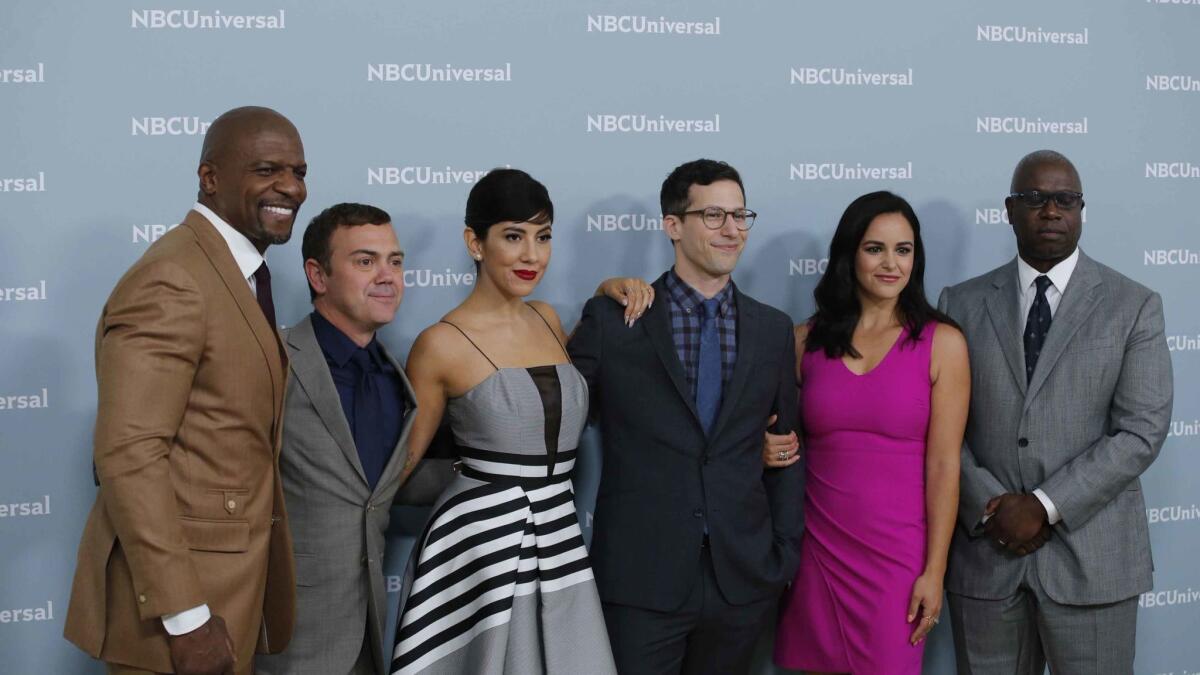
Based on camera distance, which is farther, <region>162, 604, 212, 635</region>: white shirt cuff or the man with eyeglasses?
the man with eyeglasses

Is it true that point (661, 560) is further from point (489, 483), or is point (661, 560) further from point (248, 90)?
point (248, 90)

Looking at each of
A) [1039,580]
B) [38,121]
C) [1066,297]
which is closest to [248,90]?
[38,121]

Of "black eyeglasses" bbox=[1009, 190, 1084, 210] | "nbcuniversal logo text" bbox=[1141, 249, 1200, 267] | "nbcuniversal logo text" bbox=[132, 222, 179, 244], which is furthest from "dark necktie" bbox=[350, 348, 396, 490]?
"nbcuniversal logo text" bbox=[1141, 249, 1200, 267]

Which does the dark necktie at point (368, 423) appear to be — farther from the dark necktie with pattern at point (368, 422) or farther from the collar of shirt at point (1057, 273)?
the collar of shirt at point (1057, 273)

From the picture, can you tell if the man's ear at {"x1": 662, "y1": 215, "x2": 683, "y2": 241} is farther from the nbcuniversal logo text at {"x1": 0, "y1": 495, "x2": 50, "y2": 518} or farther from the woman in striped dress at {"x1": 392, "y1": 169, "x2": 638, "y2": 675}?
the nbcuniversal logo text at {"x1": 0, "y1": 495, "x2": 50, "y2": 518}

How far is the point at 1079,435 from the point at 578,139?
1704mm

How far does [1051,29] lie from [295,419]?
289 centimetres

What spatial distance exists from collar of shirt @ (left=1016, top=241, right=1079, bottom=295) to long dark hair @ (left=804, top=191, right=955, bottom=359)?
250 millimetres

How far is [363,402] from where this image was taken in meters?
2.62

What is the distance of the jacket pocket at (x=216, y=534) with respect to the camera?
2.07 m

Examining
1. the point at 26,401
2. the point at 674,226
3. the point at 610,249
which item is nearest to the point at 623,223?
the point at 610,249

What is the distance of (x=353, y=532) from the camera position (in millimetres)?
2555

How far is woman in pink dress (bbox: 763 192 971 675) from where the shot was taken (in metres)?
2.95

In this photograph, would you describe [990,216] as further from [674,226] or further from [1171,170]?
[674,226]
